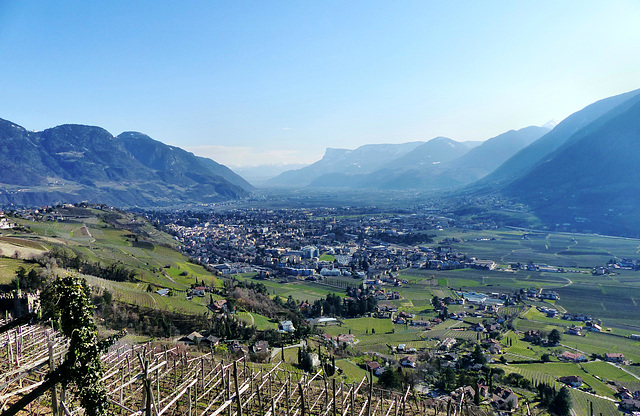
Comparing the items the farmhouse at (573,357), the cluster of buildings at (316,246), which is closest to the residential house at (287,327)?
the farmhouse at (573,357)

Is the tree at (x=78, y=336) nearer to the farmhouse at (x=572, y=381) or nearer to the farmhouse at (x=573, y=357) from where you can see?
the farmhouse at (x=572, y=381)

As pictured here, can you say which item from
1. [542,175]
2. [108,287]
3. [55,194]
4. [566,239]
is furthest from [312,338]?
[55,194]

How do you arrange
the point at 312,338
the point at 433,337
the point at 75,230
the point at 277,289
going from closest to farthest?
the point at 312,338 → the point at 433,337 → the point at 277,289 → the point at 75,230

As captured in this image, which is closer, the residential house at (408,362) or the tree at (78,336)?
the tree at (78,336)

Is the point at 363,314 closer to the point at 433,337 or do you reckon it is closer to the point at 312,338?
the point at 433,337

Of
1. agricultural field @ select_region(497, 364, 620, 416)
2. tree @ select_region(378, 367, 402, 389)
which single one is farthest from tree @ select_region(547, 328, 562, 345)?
tree @ select_region(378, 367, 402, 389)

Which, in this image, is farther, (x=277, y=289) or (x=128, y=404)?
(x=277, y=289)

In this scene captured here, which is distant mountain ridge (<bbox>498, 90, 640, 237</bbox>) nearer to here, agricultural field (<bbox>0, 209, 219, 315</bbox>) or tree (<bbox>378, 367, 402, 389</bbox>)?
tree (<bbox>378, 367, 402, 389</bbox>)

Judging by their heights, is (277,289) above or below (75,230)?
below

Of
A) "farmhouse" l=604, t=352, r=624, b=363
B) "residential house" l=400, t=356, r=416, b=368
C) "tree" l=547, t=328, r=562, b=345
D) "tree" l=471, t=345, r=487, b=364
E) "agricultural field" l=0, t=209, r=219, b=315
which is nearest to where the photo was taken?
"residential house" l=400, t=356, r=416, b=368

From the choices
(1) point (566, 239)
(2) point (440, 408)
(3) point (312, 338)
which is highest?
(2) point (440, 408)

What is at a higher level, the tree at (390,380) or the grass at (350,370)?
the tree at (390,380)
